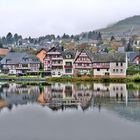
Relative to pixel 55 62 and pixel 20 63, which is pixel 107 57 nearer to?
pixel 55 62

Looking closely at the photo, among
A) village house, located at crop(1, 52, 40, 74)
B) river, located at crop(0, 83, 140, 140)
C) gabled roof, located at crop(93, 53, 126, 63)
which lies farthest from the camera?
village house, located at crop(1, 52, 40, 74)

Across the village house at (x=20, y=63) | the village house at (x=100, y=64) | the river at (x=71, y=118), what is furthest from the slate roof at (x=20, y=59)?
the river at (x=71, y=118)

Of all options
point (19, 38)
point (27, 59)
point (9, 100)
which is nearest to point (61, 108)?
point (9, 100)

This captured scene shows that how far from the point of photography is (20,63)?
214ft

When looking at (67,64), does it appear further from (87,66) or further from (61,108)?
(61,108)

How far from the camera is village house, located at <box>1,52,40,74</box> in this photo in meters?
65.2

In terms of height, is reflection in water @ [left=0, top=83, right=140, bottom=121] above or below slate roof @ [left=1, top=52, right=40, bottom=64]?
below

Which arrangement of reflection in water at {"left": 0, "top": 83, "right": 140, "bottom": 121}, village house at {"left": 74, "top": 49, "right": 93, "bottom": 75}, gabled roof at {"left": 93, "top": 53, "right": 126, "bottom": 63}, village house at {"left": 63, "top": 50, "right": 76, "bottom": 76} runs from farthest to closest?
village house at {"left": 63, "top": 50, "right": 76, "bottom": 76} < village house at {"left": 74, "top": 49, "right": 93, "bottom": 75} < gabled roof at {"left": 93, "top": 53, "right": 126, "bottom": 63} < reflection in water at {"left": 0, "top": 83, "right": 140, "bottom": 121}

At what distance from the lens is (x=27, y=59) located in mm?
65562

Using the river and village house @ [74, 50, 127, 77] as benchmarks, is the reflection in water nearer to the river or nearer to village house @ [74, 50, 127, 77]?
the river

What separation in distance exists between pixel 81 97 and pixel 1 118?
10.8 m

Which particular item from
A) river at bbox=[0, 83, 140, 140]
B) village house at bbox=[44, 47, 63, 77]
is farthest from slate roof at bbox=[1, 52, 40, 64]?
river at bbox=[0, 83, 140, 140]

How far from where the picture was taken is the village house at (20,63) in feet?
214

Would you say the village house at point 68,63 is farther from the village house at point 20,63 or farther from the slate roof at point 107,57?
the village house at point 20,63
